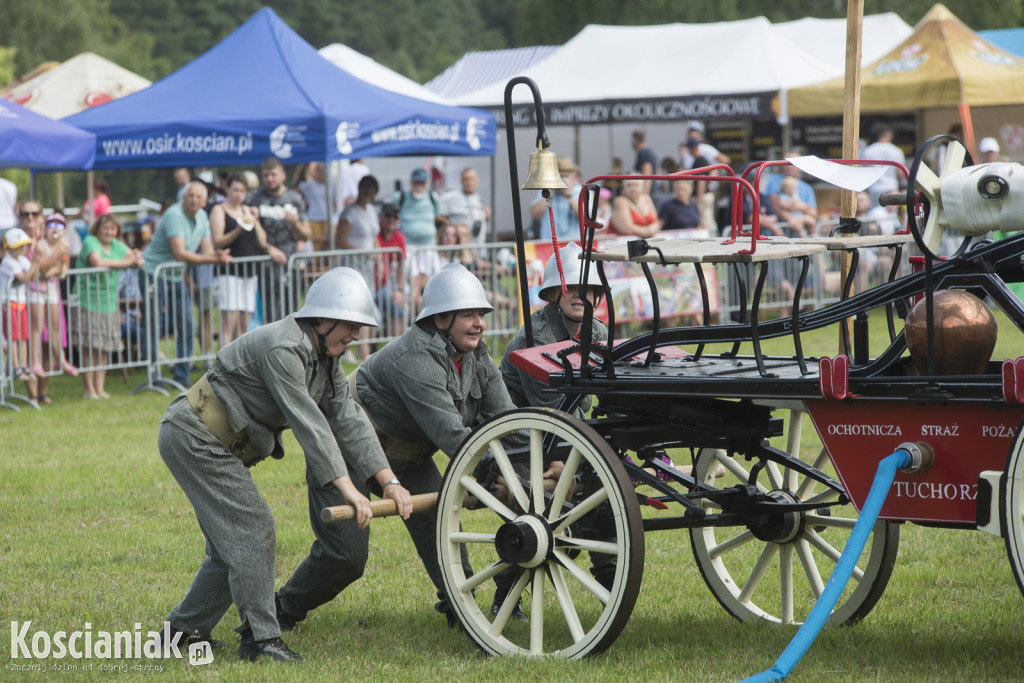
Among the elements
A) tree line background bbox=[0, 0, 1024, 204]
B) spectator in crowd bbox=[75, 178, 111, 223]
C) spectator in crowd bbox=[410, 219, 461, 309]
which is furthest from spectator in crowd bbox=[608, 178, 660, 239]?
tree line background bbox=[0, 0, 1024, 204]

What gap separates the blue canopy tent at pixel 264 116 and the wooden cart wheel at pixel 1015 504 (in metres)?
10.2

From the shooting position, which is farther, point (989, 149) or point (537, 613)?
point (989, 149)

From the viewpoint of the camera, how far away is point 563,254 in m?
6.45

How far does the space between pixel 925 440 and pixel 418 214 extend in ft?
38.1

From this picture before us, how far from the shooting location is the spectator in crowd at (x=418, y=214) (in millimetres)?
15633

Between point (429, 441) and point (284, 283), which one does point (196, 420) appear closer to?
point (429, 441)

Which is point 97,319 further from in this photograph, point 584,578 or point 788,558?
point 584,578

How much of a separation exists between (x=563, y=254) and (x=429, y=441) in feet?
3.85

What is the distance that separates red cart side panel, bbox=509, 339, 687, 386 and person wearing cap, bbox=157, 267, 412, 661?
0.74 m

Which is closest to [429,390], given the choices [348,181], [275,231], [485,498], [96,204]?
[485,498]

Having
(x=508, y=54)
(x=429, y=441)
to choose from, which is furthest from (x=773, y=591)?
(x=508, y=54)

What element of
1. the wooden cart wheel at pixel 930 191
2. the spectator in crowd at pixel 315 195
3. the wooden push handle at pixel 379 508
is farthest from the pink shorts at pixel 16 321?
the wooden cart wheel at pixel 930 191

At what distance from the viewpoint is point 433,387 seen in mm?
5637

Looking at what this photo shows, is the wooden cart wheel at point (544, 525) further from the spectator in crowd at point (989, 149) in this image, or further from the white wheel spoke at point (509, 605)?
the spectator in crowd at point (989, 149)
